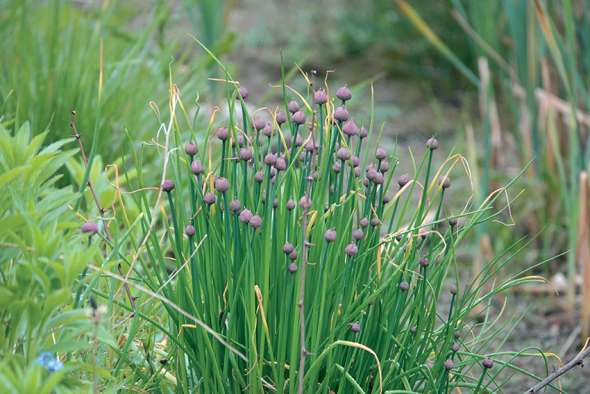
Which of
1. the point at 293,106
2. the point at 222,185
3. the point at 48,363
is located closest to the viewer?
the point at 48,363

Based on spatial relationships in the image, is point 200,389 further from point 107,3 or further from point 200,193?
point 107,3

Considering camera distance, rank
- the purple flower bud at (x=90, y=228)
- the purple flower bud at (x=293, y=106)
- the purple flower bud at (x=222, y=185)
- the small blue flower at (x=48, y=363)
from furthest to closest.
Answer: the purple flower bud at (x=293, y=106) → the purple flower bud at (x=222, y=185) → the purple flower bud at (x=90, y=228) → the small blue flower at (x=48, y=363)

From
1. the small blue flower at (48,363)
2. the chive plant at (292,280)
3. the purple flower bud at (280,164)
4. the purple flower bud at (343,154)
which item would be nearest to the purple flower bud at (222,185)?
the chive plant at (292,280)

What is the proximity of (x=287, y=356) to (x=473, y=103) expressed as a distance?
3726 mm

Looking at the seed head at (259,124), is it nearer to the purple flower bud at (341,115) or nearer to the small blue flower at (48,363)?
the purple flower bud at (341,115)

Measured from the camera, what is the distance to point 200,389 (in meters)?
1.95

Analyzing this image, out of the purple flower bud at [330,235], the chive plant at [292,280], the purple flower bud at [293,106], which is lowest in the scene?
the chive plant at [292,280]

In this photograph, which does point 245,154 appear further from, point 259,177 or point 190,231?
point 190,231

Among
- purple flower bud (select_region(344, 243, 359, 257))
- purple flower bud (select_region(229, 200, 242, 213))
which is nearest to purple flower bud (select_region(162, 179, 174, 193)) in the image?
purple flower bud (select_region(229, 200, 242, 213))

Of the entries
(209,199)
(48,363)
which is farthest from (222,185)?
(48,363)

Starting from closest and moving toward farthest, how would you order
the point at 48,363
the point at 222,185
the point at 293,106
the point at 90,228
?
the point at 48,363 → the point at 90,228 → the point at 222,185 → the point at 293,106

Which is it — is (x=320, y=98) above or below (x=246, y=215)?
above

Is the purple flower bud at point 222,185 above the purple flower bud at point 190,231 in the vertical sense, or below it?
above

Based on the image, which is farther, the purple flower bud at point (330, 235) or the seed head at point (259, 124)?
the seed head at point (259, 124)
